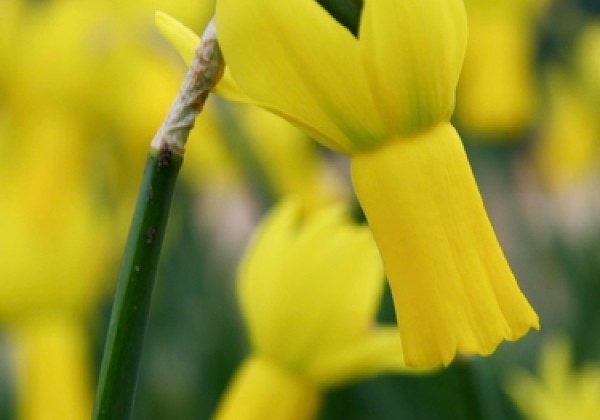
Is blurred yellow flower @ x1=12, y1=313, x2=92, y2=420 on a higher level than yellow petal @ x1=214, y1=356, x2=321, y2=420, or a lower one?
lower

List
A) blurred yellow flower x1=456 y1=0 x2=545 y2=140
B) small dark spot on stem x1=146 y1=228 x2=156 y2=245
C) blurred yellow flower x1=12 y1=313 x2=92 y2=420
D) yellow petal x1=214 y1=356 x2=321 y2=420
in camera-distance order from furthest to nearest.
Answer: blurred yellow flower x1=456 y1=0 x2=545 y2=140 < blurred yellow flower x1=12 y1=313 x2=92 y2=420 < yellow petal x1=214 y1=356 x2=321 y2=420 < small dark spot on stem x1=146 y1=228 x2=156 y2=245

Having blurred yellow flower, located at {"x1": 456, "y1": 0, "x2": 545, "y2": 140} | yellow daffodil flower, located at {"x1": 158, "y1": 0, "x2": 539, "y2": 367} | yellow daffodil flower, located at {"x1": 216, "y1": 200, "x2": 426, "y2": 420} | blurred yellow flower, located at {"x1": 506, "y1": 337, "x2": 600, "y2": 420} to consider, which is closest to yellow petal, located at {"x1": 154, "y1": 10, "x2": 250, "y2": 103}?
yellow daffodil flower, located at {"x1": 158, "y1": 0, "x2": 539, "y2": 367}

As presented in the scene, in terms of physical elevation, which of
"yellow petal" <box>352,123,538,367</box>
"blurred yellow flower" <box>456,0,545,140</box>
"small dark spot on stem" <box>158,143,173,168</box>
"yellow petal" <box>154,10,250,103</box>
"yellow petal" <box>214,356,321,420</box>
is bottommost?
"blurred yellow flower" <box>456,0,545,140</box>

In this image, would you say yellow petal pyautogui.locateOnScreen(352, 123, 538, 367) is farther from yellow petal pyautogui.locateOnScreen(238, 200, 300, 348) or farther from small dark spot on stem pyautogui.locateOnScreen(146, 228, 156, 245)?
yellow petal pyautogui.locateOnScreen(238, 200, 300, 348)

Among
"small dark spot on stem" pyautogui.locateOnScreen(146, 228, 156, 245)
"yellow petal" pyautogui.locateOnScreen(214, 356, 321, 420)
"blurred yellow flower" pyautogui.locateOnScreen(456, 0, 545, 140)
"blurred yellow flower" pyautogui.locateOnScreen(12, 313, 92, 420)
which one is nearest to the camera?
"small dark spot on stem" pyautogui.locateOnScreen(146, 228, 156, 245)

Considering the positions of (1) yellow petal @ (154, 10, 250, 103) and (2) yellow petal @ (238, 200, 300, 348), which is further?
(2) yellow petal @ (238, 200, 300, 348)

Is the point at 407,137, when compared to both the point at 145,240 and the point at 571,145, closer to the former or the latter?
the point at 145,240
